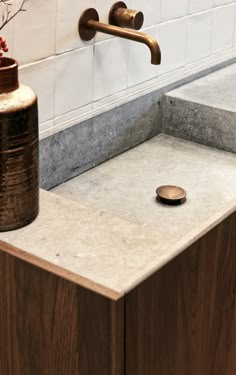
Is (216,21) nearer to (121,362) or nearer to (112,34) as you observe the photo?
(112,34)

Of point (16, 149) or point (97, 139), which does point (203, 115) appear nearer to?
point (97, 139)

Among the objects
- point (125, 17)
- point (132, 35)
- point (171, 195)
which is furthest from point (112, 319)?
point (125, 17)

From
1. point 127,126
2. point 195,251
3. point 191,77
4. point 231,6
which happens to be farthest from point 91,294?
point 231,6

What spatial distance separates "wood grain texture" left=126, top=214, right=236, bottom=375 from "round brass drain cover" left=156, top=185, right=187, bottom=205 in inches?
6.6

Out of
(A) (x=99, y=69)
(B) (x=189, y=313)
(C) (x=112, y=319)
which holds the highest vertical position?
(A) (x=99, y=69)

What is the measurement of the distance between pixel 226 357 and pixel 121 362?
446mm

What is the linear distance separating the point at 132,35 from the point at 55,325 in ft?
1.93

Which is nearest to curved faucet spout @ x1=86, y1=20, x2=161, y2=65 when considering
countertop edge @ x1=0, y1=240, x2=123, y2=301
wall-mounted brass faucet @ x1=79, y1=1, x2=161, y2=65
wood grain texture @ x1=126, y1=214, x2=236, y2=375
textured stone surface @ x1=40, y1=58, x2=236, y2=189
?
wall-mounted brass faucet @ x1=79, y1=1, x2=161, y2=65

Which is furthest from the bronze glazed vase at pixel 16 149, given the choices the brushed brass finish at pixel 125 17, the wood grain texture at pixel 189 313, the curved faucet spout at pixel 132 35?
the brushed brass finish at pixel 125 17

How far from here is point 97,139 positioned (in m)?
1.58

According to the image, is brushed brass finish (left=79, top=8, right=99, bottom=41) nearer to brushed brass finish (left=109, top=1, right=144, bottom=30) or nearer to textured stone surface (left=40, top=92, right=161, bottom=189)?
brushed brass finish (left=109, top=1, right=144, bottom=30)

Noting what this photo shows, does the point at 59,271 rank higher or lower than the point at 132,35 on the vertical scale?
lower

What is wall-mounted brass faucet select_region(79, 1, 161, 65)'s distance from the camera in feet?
4.40

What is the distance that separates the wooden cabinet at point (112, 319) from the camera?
102 centimetres
